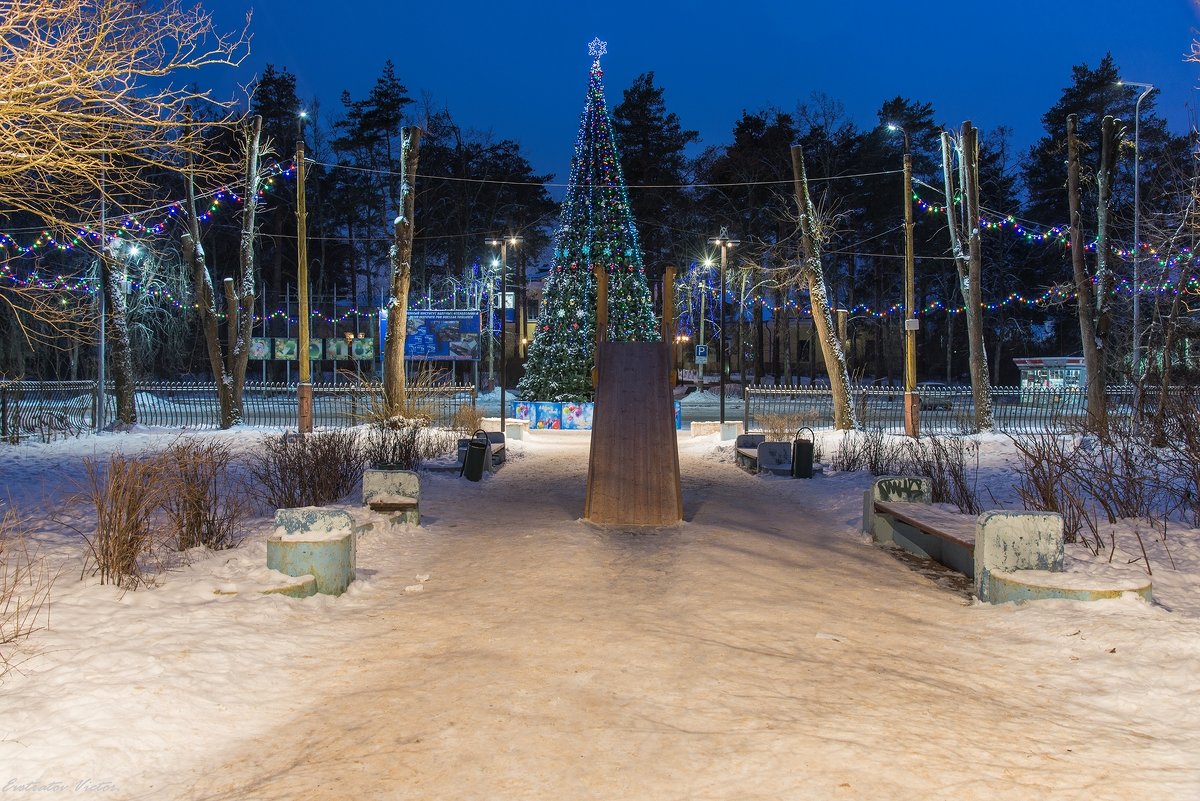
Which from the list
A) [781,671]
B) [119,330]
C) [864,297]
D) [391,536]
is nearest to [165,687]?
[781,671]

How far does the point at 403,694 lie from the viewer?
4426mm

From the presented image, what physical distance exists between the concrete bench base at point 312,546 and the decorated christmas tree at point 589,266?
18289 mm

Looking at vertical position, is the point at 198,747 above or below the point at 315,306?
below

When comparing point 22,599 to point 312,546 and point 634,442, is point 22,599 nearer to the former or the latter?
point 312,546

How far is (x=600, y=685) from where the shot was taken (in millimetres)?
4477

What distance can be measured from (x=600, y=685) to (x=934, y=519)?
448 cm

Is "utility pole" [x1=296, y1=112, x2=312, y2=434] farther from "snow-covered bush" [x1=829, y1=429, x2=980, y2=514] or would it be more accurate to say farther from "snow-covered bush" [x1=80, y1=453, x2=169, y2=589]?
"snow-covered bush" [x1=80, y1=453, x2=169, y2=589]

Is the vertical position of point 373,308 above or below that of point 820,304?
above

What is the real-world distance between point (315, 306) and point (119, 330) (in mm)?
26696

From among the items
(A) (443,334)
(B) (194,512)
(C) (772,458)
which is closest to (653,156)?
(A) (443,334)

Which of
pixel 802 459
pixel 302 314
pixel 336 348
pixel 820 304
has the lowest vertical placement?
pixel 802 459

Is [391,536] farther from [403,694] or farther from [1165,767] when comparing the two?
[1165,767]

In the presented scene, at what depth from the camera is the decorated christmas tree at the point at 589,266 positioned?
2475cm

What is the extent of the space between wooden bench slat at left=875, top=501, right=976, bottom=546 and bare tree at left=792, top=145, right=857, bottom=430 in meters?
12.0
